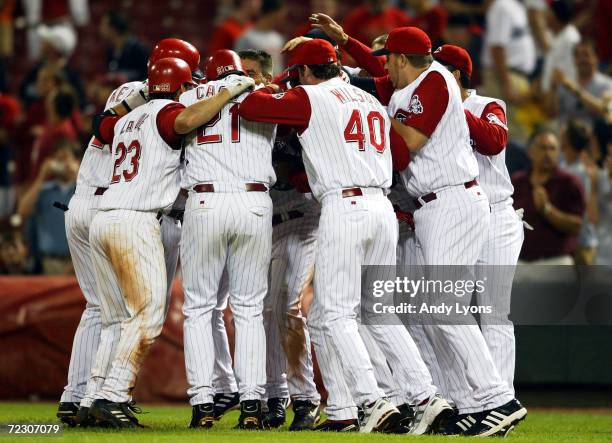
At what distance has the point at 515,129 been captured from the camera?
13289mm

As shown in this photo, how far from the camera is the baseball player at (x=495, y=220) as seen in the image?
25.2ft

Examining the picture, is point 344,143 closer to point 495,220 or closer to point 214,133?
point 214,133

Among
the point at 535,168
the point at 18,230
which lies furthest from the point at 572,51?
the point at 18,230

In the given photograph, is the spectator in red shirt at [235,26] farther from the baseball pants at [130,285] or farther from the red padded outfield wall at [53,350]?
the baseball pants at [130,285]

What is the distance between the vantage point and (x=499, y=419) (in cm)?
702

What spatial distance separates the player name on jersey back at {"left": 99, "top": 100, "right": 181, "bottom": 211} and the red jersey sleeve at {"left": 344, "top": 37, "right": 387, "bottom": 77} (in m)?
1.45

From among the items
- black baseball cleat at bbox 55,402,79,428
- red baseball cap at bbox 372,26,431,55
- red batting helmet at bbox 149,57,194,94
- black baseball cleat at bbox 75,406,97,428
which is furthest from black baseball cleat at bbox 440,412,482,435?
red batting helmet at bbox 149,57,194,94

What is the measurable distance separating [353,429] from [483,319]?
4.13ft

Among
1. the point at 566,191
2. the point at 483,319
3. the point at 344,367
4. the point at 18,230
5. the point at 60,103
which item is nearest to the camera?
the point at 344,367

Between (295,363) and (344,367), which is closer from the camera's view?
(344,367)

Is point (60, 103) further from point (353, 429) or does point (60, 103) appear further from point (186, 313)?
point (353, 429)

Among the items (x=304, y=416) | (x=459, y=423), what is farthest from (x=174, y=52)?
(x=459, y=423)

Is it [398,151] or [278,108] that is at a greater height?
[278,108]

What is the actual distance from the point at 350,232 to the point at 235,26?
7.16 metres
